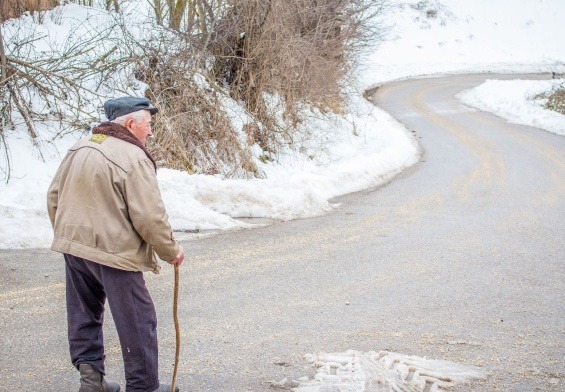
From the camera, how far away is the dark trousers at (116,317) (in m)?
4.02

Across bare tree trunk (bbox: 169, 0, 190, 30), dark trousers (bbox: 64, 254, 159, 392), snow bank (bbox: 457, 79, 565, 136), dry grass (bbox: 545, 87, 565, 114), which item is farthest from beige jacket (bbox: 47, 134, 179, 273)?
dry grass (bbox: 545, 87, 565, 114)

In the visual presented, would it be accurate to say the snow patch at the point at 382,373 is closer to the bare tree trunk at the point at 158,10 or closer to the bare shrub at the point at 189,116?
the bare shrub at the point at 189,116

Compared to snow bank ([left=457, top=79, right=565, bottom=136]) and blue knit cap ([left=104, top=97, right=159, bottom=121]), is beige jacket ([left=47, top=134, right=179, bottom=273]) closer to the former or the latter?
blue knit cap ([left=104, top=97, right=159, bottom=121])

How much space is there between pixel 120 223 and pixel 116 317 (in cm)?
54

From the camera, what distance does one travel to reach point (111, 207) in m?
3.97

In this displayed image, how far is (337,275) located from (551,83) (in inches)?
1198

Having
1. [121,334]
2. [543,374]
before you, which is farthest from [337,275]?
[121,334]

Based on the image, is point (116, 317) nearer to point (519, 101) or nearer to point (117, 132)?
point (117, 132)

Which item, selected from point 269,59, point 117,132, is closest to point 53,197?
point 117,132

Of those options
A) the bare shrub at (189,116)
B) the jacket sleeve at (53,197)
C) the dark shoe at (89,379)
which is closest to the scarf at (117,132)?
the jacket sleeve at (53,197)

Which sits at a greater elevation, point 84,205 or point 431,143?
point 84,205

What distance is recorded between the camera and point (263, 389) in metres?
4.67

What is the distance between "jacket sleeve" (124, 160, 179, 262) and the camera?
3.92 metres

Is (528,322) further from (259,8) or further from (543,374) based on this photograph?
(259,8)
